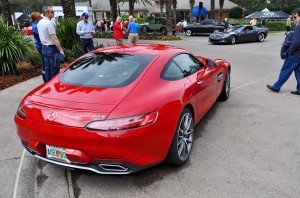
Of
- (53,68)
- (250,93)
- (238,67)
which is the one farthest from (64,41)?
(250,93)

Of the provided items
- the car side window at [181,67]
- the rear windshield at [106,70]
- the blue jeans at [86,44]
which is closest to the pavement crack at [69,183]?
the rear windshield at [106,70]

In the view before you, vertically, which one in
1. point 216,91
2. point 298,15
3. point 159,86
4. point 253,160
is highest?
point 298,15

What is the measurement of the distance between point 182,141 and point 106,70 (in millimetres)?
1253

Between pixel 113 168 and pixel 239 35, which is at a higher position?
pixel 239 35

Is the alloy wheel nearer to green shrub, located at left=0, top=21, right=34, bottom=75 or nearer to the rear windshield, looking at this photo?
the rear windshield

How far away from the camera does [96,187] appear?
324 cm

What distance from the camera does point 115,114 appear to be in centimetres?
288

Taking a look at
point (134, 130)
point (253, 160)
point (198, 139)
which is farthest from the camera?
point (198, 139)

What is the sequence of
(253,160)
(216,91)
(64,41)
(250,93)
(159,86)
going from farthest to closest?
(64,41)
(250,93)
(216,91)
(253,160)
(159,86)

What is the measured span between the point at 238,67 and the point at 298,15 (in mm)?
4115

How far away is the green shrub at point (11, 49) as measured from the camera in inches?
329

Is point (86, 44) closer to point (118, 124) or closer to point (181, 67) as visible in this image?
point (181, 67)

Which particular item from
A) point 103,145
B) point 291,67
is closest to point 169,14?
point 291,67

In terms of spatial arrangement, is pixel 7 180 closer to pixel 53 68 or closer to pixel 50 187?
pixel 50 187
